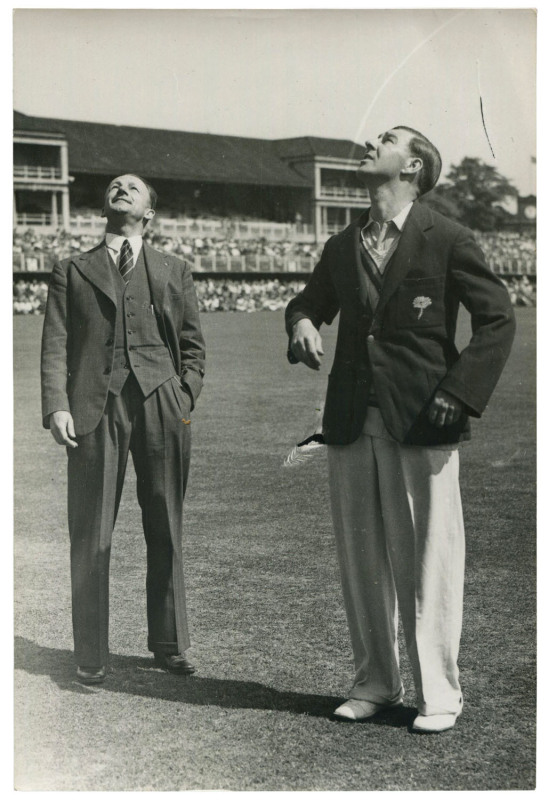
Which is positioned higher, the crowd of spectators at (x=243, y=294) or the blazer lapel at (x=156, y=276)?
the crowd of spectators at (x=243, y=294)

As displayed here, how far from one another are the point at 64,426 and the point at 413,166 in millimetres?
1892

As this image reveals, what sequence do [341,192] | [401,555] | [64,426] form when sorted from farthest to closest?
[341,192] < [64,426] < [401,555]

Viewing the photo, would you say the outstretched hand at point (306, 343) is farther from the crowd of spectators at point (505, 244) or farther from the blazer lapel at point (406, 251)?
the crowd of spectators at point (505, 244)

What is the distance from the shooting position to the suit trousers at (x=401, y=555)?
407 cm

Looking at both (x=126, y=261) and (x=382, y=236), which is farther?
(x=126, y=261)

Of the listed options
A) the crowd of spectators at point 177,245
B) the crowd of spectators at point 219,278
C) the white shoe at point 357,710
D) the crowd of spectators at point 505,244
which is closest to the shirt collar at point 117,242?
the white shoe at point 357,710

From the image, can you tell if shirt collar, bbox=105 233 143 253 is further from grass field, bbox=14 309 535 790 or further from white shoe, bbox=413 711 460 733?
white shoe, bbox=413 711 460 733

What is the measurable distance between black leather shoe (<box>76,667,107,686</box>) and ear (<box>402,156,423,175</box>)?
2595 millimetres

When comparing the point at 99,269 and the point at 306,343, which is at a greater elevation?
the point at 99,269

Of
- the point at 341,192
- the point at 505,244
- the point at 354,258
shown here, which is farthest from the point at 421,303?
the point at 505,244

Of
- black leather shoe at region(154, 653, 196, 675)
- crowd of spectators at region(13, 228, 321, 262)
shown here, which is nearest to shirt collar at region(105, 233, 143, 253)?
black leather shoe at region(154, 653, 196, 675)

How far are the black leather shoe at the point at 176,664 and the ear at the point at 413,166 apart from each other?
2434 millimetres

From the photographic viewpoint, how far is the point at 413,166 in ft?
13.4

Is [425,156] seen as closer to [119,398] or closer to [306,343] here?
[306,343]
